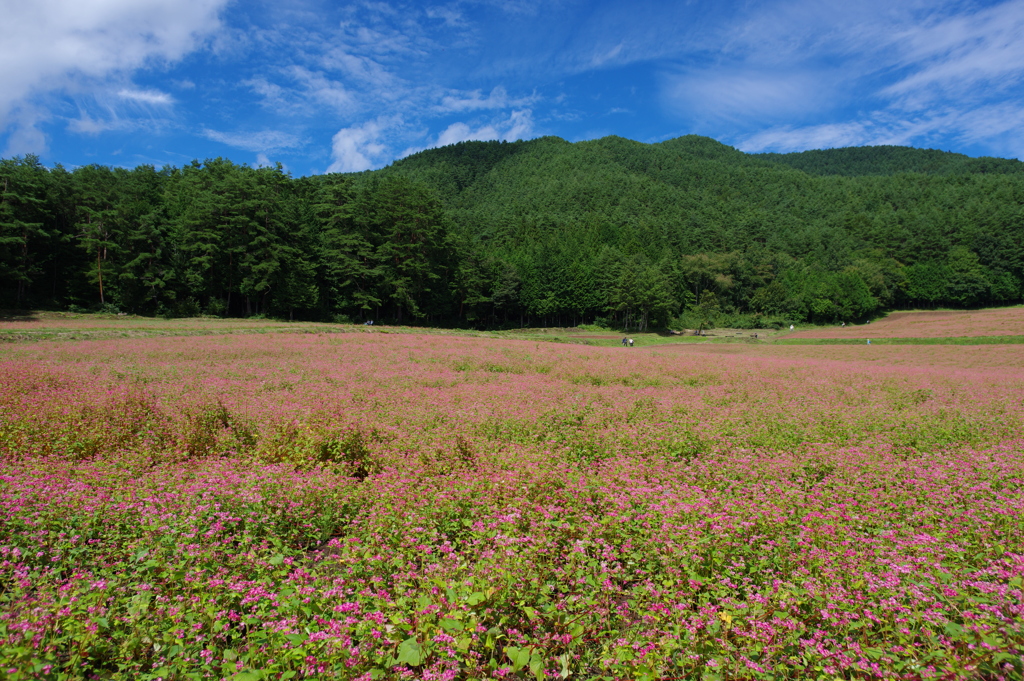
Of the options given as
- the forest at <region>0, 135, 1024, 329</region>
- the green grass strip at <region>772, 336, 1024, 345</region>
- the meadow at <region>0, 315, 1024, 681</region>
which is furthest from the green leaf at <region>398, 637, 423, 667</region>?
the green grass strip at <region>772, 336, 1024, 345</region>

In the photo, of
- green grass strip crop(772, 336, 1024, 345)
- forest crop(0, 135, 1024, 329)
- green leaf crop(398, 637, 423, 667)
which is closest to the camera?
green leaf crop(398, 637, 423, 667)

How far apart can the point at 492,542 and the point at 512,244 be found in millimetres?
95061

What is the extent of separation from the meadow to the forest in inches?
1913

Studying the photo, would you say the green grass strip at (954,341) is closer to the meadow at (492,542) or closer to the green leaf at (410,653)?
the meadow at (492,542)

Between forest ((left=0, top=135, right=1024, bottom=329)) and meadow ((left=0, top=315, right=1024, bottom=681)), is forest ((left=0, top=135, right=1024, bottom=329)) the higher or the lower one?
the higher one

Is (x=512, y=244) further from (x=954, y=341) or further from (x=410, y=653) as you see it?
(x=410, y=653)

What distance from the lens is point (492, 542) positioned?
14.8 ft

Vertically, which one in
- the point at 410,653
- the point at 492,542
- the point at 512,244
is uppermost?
the point at 512,244

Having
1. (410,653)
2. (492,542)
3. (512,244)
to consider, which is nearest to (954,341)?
(492,542)

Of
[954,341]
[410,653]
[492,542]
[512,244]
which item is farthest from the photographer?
[512,244]

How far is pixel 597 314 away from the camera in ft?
292

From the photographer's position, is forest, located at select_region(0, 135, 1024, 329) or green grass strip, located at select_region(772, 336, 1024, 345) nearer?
green grass strip, located at select_region(772, 336, 1024, 345)

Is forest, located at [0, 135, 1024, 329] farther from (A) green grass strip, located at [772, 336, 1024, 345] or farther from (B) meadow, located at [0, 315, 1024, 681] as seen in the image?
Answer: (B) meadow, located at [0, 315, 1024, 681]

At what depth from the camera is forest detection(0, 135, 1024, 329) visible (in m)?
49.8
